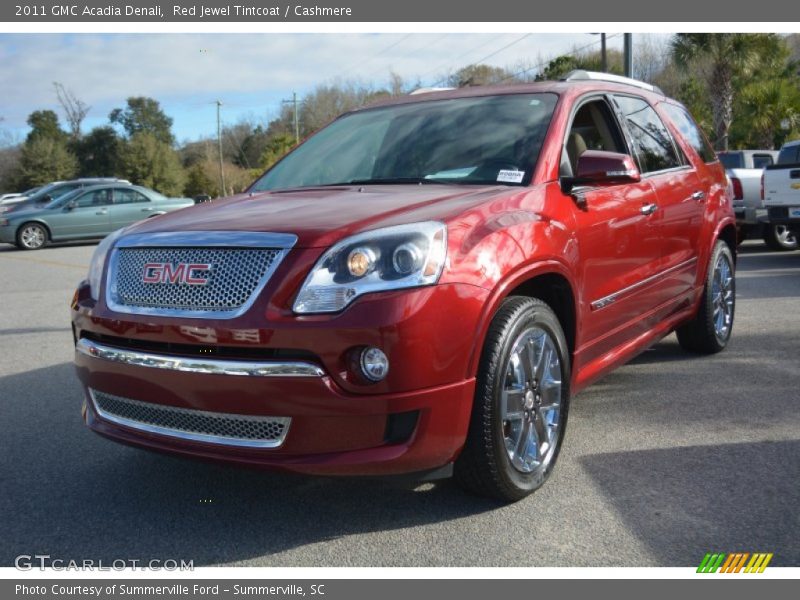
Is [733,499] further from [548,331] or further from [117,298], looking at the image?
[117,298]

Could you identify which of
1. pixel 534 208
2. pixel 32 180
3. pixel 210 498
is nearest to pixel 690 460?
pixel 534 208

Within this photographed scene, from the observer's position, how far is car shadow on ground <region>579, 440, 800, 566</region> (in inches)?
115

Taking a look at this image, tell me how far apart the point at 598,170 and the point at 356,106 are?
2.07m

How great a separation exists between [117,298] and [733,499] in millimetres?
2642

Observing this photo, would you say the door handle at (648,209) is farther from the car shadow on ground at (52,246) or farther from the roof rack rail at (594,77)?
the car shadow on ground at (52,246)

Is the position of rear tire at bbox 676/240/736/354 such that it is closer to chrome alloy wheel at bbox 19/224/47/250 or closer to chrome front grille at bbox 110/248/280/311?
chrome front grille at bbox 110/248/280/311

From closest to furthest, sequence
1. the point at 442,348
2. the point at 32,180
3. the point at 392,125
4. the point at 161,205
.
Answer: the point at 442,348 < the point at 392,125 < the point at 161,205 < the point at 32,180

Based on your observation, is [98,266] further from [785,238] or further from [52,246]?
[52,246]

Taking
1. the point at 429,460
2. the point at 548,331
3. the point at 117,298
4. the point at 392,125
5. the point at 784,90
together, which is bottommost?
the point at 429,460

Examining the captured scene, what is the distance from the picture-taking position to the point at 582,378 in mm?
3939

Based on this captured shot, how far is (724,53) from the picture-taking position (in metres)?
25.9

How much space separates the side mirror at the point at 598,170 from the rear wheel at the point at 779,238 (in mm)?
10871

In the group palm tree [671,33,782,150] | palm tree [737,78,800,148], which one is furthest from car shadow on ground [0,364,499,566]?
palm tree [737,78,800,148]

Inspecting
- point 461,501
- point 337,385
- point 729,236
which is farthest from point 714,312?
point 337,385
